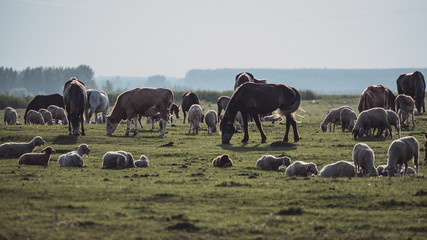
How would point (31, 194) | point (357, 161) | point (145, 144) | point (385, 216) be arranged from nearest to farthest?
1. point (385, 216)
2. point (31, 194)
3. point (357, 161)
4. point (145, 144)

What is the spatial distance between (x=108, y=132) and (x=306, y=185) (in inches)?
643

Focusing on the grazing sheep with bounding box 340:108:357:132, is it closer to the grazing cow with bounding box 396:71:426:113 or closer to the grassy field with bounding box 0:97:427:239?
the grassy field with bounding box 0:97:427:239

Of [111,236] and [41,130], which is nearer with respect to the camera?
[111,236]

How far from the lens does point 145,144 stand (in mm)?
24203

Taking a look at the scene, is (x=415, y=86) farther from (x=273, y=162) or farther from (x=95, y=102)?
(x=273, y=162)

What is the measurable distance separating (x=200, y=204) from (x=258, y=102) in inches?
529

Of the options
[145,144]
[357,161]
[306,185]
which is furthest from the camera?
[145,144]

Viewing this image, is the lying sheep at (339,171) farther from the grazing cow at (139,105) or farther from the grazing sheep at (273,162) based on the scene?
the grazing cow at (139,105)

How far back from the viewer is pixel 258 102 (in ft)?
79.7

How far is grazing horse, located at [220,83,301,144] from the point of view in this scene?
79.7ft

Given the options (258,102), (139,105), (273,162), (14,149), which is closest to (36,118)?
(139,105)

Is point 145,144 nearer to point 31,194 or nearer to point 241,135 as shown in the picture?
point 241,135

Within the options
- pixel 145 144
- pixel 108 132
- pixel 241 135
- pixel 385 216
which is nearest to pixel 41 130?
pixel 108 132

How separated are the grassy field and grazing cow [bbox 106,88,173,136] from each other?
9808 mm
